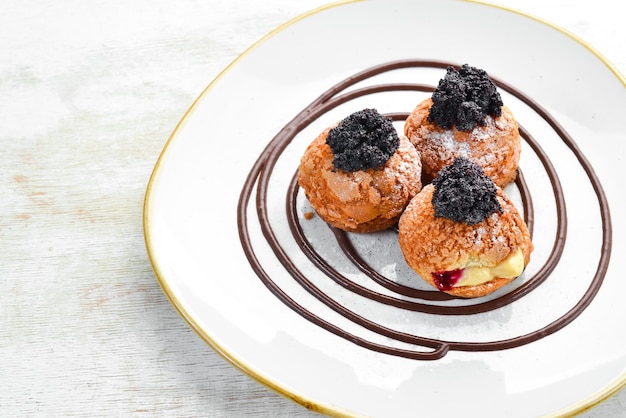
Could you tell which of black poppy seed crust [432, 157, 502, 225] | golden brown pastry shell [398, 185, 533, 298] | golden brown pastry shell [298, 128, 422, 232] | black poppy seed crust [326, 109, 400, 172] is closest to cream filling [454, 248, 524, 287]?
golden brown pastry shell [398, 185, 533, 298]

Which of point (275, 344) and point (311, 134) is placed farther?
point (311, 134)

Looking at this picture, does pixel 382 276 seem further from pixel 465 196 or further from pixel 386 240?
pixel 465 196

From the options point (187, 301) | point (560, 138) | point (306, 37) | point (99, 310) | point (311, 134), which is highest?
point (560, 138)

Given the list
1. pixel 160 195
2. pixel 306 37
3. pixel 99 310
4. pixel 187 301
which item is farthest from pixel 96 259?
pixel 306 37

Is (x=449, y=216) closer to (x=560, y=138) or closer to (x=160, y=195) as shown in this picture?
(x=560, y=138)

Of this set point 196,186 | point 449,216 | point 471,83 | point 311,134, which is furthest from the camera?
point 311,134

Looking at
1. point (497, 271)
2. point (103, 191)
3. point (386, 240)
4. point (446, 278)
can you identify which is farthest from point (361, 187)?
point (103, 191)

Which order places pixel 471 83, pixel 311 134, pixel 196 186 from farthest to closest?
1. pixel 311 134
2. pixel 196 186
3. pixel 471 83

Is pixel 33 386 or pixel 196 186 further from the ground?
pixel 196 186
